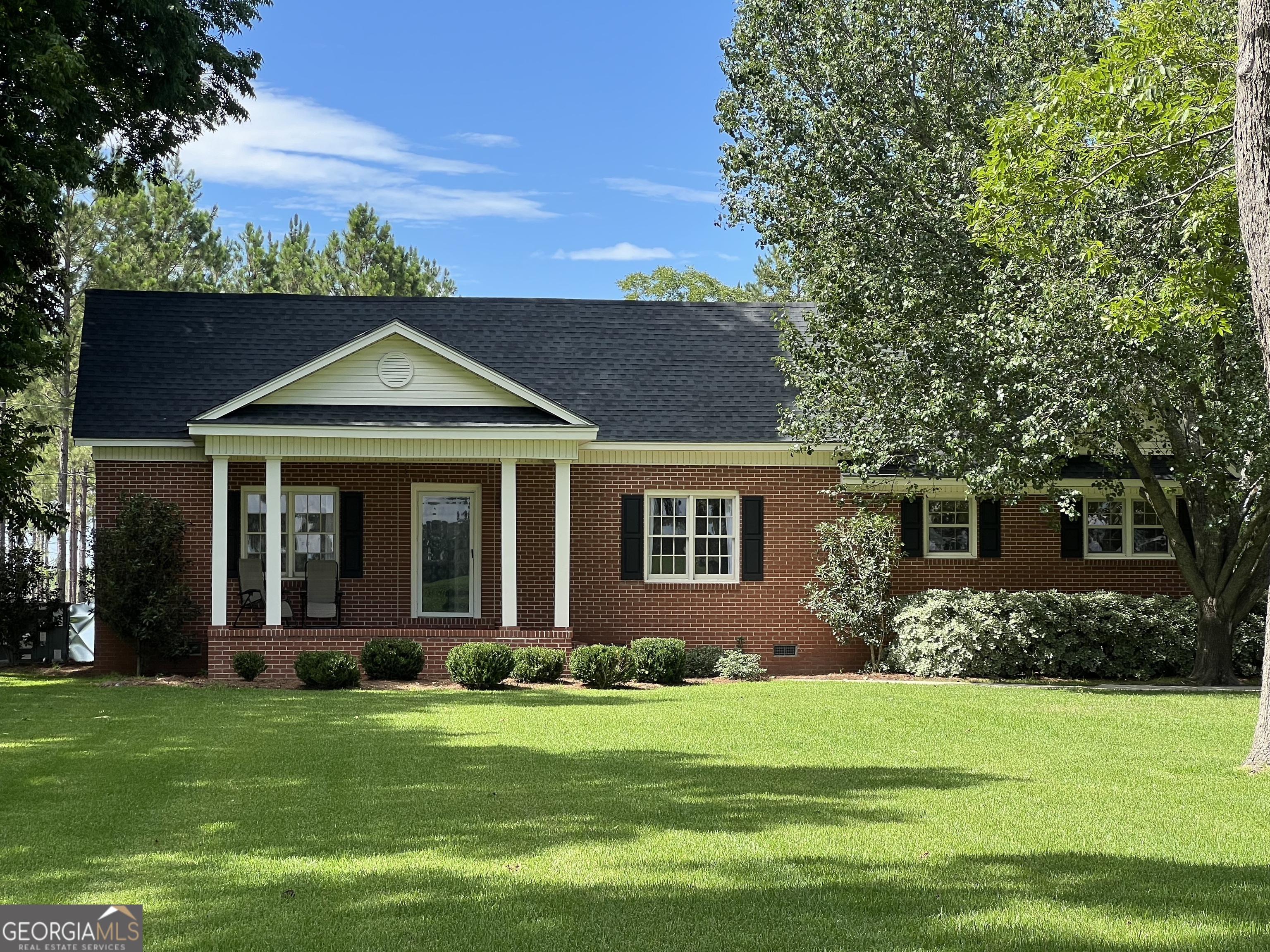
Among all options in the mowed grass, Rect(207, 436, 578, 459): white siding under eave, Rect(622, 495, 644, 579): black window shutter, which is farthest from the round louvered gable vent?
the mowed grass

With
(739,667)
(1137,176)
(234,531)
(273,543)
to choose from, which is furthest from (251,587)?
(1137,176)

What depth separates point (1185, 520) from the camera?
70.8 ft

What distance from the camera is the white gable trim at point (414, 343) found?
63.2 ft

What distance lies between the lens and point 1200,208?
15883mm

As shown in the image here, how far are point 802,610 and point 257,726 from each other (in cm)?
1058

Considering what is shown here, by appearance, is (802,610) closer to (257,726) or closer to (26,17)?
(257,726)

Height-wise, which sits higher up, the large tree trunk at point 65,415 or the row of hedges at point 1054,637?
the large tree trunk at point 65,415

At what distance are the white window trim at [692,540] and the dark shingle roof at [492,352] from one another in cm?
96

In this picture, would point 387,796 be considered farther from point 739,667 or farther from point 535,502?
point 535,502

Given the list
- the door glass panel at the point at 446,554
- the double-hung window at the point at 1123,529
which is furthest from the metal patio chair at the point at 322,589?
the double-hung window at the point at 1123,529

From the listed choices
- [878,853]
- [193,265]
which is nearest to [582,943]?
[878,853]

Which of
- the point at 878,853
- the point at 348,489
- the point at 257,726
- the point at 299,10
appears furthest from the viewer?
the point at 299,10

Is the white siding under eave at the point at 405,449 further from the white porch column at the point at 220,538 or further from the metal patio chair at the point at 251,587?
the metal patio chair at the point at 251,587

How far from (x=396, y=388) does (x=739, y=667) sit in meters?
6.87
